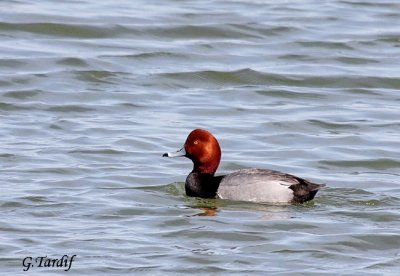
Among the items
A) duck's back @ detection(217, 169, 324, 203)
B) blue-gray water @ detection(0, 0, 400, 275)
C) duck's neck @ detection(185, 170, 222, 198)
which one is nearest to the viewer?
blue-gray water @ detection(0, 0, 400, 275)

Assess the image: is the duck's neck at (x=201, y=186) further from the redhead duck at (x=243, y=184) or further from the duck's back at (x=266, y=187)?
the duck's back at (x=266, y=187)

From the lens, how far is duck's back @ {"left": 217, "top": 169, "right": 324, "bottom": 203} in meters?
11.3

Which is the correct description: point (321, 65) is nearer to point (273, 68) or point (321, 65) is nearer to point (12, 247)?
point (273, 68)

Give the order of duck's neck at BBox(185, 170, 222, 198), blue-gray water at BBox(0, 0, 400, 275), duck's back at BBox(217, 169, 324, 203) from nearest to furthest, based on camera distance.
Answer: blue-gray water at BBox(0, 0, 400, 275) → duck's back at BBox(217, 169, 324, 203) → duck's neck at BBox(185, 170, 222, 198)

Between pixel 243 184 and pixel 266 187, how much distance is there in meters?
0.20

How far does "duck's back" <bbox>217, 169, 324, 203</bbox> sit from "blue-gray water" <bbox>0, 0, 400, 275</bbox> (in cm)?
12

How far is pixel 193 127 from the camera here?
560 inches

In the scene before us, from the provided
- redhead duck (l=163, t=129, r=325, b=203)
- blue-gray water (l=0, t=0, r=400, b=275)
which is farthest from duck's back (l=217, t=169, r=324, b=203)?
blue-gray water (l=0, t=0, r=400, b=275)

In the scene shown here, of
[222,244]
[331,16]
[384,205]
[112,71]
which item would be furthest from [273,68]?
[222,244]

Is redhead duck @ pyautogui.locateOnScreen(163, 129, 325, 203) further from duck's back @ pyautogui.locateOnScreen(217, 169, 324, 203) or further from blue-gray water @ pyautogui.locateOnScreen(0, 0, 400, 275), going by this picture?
A: blue-gray water @ pyautogui.locateOnScreen(0, 0, 400, 275)

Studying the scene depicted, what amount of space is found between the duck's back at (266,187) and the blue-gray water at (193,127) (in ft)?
0.41

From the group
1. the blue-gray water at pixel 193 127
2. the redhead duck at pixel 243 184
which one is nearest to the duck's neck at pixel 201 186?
the redhead duck at pixel 243 184

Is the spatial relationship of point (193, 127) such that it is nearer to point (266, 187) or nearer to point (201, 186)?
point (201, 186)

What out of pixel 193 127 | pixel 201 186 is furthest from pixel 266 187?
pixel 193 127
